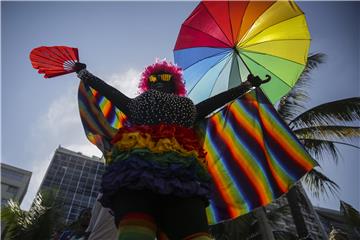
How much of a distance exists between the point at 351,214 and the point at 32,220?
8.26m

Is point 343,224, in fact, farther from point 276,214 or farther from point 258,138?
point 258,138

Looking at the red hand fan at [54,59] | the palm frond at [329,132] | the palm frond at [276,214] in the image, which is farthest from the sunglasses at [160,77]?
the palm frond at [276,214]

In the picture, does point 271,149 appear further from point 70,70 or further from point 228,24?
point 70,70

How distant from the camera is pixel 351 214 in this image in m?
7.77

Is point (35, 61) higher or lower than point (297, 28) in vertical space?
lower

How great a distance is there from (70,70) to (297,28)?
78.2 inches

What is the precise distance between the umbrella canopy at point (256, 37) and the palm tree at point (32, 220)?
26.2ft

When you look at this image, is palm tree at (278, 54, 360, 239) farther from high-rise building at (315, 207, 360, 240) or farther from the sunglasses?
the sunglasses

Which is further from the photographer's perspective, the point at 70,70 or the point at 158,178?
the point at 70,70

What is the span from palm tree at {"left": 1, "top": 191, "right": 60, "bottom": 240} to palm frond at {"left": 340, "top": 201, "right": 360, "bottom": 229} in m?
7.67

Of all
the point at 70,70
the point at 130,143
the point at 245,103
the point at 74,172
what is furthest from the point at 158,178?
the point at 74,172

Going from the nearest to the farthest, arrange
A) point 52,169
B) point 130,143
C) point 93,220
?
point 130,143
point 93,220
point 52,169

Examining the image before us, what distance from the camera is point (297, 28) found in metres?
2.88

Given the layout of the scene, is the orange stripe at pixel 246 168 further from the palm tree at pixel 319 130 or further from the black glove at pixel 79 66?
the palm tree at pixel 319 130
